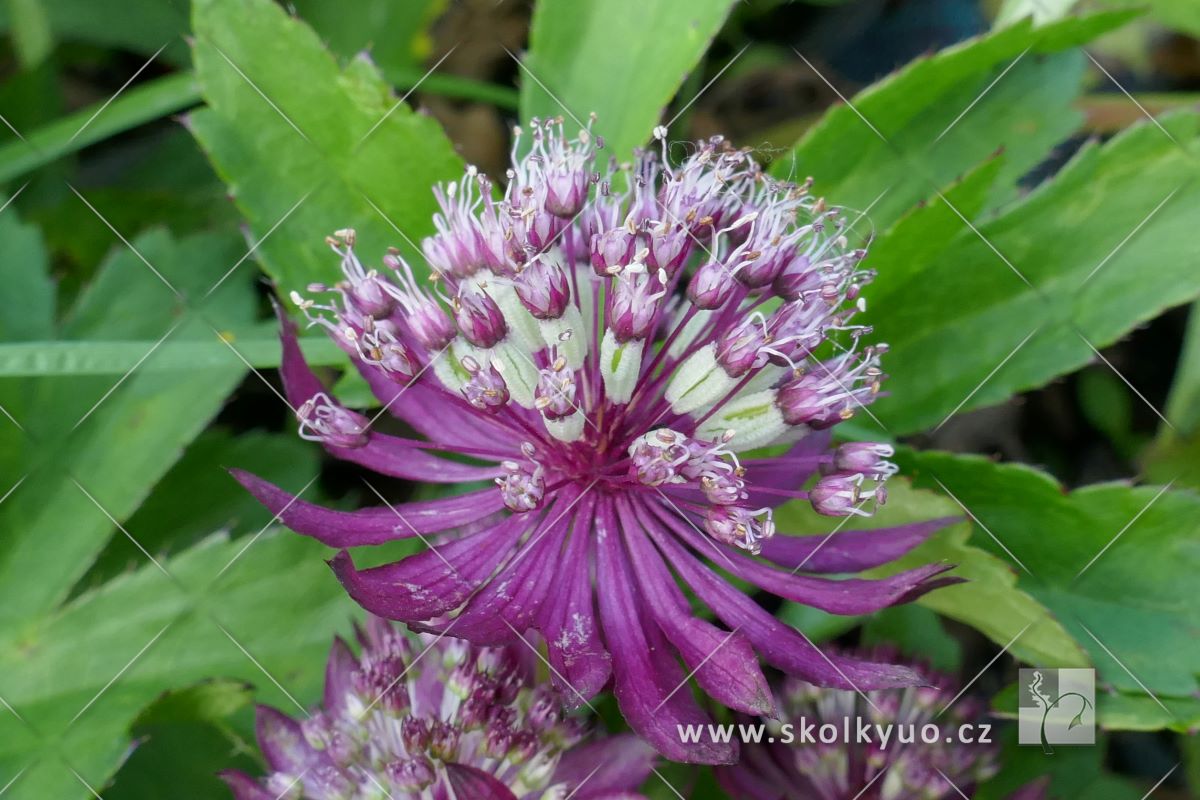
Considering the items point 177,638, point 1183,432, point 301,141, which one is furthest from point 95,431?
point 1183,432

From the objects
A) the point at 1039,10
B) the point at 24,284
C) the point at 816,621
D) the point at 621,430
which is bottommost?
the point at 24,284

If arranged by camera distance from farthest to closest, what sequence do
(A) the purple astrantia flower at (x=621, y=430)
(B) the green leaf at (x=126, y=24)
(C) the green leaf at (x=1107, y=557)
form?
(B) the green leaf at (x=126, y=24), (C) the green leaf at (x=1107, y=557), (A) the purple astrantia flower at (x=621, y=430)

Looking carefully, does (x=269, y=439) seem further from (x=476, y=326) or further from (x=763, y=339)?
(x=763, y=339)

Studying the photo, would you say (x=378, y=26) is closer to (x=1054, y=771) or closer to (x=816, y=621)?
(x=816, y=621)

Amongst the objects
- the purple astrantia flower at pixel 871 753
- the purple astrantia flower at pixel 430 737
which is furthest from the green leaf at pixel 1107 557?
the purple astrantia flower at pixel 430 737

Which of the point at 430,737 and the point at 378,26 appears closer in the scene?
the point at 430,737

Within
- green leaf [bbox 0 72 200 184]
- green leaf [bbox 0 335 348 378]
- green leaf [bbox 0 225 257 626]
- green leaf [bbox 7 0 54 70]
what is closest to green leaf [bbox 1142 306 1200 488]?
green leaf [bbox 0 335 348 378]

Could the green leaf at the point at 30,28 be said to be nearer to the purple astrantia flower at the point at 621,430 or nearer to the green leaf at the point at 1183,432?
the purple astrantia flower at the point at 621,430
